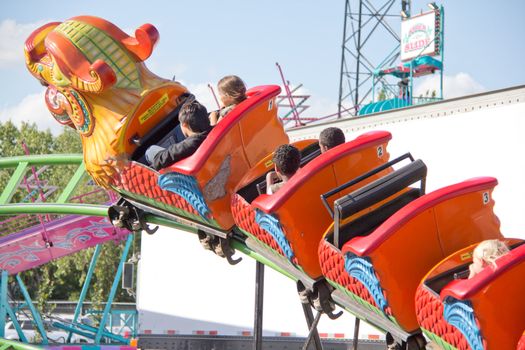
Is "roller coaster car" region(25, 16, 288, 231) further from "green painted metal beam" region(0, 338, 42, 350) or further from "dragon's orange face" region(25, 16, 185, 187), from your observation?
"green painted metal beam" region(0, 338, 42, 350)

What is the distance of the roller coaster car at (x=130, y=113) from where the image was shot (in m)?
4.45

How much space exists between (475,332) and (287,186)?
1.20 meters

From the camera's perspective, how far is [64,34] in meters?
4.90

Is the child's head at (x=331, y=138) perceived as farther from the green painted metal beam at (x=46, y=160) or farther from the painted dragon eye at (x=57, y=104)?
the green painted metal beam at (x=46, y=160)

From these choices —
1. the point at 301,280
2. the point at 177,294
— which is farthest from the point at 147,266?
the point at 301,280

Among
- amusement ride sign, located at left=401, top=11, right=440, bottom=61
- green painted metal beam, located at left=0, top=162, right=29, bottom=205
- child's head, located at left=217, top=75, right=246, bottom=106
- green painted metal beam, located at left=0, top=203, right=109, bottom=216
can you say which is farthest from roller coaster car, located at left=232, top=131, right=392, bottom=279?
amusement ride sign, located at left=401, top=11, right=440, bottom=61

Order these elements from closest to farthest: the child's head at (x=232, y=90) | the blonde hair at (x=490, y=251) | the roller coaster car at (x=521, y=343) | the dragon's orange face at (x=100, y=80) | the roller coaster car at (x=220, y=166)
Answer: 1. the roller coaster car at (x=521, y=343)
2. the blonde hair at (x=490, y=251)
3. the roller coaster car at (x=220, y=166)
4. the child's head at (x=232, y=90)
5. the dragon's orange face at (x=100, y=80)

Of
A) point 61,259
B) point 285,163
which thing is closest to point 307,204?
point 285,163

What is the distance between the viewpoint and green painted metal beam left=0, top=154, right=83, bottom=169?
739 centimetres

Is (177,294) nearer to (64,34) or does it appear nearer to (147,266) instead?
(147,266)

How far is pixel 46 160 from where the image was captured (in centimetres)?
785

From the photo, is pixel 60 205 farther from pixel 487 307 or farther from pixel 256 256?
pixel 487 307

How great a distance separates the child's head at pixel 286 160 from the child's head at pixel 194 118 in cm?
64

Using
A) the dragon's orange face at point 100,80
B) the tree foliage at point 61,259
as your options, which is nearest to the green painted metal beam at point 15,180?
the dragon's orange face at point 100,80
